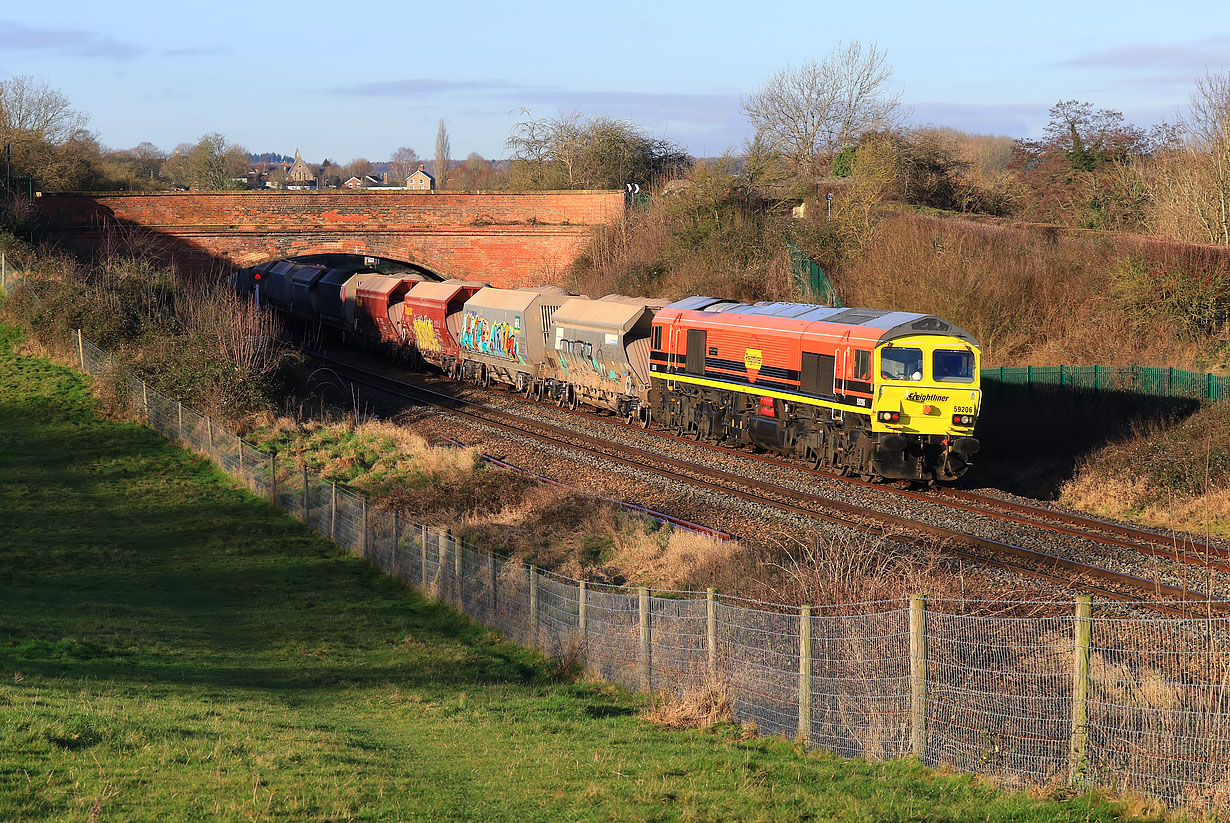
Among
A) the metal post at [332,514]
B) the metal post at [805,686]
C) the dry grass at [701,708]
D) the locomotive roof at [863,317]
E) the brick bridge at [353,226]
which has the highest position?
the brick bridge at [353,226]

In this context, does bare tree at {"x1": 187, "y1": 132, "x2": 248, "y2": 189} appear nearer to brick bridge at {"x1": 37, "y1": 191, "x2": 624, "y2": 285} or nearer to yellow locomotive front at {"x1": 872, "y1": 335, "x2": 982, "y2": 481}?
brick bridge at {"x1": 37, "y1": 191, "x2": 624, "y2": 285}

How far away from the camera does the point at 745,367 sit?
25859mm

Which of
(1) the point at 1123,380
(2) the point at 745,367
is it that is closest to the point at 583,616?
(2) the point at 745,367

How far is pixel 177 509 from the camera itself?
23.5m

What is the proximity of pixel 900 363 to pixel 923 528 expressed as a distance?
4.56 metres

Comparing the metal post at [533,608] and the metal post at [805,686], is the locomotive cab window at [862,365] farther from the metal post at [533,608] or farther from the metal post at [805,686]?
the metal post at [805,686]

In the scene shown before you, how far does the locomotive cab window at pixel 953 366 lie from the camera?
22.4m

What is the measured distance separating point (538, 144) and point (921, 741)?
65346 mm

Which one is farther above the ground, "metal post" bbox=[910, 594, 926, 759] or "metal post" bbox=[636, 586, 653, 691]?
"metal post" bbox=[910, 594, 926, 759]

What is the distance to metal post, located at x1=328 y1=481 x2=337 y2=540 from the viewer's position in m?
20.5

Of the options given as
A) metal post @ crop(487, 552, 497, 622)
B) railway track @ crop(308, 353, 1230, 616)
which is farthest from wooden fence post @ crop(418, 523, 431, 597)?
railway track @ crop(308, 353, 1230, 616)

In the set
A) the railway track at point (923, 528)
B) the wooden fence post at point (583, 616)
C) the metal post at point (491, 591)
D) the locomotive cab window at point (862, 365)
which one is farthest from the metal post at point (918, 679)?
the locomotive cab window at point (862, 365)

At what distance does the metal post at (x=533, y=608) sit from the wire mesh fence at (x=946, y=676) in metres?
0.03

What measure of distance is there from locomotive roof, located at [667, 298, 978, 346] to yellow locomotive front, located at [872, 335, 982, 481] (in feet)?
0.60
